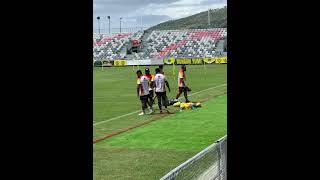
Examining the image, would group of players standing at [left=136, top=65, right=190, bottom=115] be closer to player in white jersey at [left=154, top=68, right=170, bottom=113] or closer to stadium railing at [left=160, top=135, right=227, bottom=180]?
player in white jersey at [left=154, top=68, right=170, bottom=113]

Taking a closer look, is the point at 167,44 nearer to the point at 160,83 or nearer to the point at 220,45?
the point at 220,45

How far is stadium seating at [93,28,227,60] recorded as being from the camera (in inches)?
2971

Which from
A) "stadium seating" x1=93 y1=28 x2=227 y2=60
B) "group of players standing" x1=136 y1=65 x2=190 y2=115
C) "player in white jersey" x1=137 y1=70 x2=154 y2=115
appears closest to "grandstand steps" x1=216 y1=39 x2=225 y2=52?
"stadium seating" x1=93 y1=28 x2=227 y2=60

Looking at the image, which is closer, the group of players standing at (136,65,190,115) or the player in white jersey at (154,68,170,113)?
the group of players standing at (136,65,190,115)

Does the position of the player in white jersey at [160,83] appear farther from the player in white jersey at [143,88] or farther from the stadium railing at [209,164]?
the stadium railing at [209,164]

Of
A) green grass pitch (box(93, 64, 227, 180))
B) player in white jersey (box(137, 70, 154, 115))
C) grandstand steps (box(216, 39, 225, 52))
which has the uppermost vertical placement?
grandstand steps (box(216, 39, 225, 52))

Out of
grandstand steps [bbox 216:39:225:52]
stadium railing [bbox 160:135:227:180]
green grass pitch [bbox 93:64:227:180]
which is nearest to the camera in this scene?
stadium railing [bbox 160:135:227:180]

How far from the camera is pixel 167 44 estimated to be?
81312mm

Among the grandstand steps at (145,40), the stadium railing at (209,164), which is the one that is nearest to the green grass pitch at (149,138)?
the stadium railing at (209,164)
